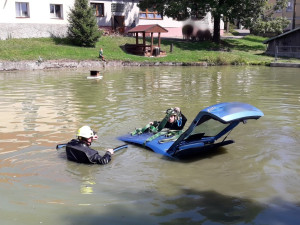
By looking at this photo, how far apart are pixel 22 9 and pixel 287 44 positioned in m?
28.2

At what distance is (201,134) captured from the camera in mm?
8766

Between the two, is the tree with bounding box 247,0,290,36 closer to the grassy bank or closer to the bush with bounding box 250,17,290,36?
the bush with bounding box 250,17,290,36

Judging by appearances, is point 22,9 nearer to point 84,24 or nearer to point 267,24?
point 84,24

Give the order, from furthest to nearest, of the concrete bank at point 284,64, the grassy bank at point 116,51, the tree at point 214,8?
the tree at point 214,8 < the concrete bank at point 284,64 < the grassy bank at point 116,51

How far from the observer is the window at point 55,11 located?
3844 cm

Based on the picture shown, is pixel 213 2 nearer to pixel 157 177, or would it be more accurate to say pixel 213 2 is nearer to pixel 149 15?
pixel 149 15

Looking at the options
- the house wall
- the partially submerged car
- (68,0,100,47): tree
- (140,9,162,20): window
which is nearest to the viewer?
the partially submerged car

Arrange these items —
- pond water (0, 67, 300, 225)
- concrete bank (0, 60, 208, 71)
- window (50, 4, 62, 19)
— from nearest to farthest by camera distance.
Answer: pond water (0, 67, 300, 225)
concrete bank (0, 60, 208, 71)
window (50, 4, 62, 19)

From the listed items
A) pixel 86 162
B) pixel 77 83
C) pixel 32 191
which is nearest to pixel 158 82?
pixel 77 83

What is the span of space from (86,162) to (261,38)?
50.7 m

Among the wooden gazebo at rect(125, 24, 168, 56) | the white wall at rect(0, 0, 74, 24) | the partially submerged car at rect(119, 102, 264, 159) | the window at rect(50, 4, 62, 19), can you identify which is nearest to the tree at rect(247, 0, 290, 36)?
the wooden gazebo at rect(125, 24, 168, 56)

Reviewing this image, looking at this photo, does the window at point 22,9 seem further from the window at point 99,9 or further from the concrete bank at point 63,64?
the concrete bank at point 63,64

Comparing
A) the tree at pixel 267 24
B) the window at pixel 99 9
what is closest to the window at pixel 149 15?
the window at pixel 99 9

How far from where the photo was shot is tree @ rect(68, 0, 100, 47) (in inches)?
1390
